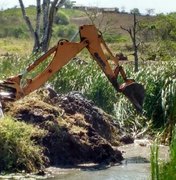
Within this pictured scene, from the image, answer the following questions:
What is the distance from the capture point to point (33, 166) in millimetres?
12719

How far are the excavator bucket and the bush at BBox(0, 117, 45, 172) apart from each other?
3608 millimetres

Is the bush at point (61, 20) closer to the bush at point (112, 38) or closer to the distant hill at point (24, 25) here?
the distant hill at point (24, 25)

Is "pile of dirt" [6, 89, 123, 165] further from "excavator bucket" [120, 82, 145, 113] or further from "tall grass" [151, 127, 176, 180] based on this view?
"tall grass" [151, 127, 176, 180]

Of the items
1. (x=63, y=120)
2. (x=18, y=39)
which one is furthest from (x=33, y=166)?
(x=18, y=39)

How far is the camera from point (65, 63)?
15836mm

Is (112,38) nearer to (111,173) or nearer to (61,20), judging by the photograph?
(61,20)

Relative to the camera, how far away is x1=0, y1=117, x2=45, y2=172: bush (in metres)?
12.5

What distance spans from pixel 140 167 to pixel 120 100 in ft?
19.3

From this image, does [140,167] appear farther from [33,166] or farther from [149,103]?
[149,103]

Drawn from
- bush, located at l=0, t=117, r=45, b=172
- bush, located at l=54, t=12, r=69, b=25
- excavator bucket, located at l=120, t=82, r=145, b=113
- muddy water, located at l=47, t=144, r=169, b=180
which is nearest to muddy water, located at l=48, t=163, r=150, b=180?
muddy water, located at l=47, t=144, r=169, b=180

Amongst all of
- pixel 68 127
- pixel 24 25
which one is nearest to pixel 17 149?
pixel 68 127

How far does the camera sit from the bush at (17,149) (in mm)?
12469

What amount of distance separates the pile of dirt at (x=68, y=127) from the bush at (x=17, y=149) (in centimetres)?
67

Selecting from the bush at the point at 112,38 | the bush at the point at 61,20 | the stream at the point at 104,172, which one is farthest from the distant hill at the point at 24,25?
the stream at the point at 104,172
